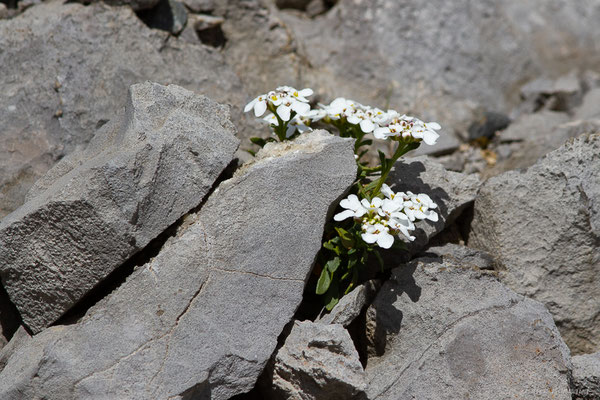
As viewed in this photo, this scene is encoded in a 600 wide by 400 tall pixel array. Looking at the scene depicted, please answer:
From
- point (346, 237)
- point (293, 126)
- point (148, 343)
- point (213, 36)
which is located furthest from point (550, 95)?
point (148, 343)

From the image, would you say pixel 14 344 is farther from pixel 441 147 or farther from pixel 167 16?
pixel 441 147

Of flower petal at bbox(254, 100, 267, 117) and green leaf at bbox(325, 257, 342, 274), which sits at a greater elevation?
flower petal at bbox(254, 100, 267, 117)

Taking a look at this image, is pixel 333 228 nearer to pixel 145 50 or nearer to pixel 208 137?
pixel 208 137

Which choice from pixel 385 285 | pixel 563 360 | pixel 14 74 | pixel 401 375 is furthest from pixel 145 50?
pixel 563 360

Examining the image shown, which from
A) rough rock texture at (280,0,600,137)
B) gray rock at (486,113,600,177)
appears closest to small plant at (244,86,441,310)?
gray rock at (486,113,600,177)

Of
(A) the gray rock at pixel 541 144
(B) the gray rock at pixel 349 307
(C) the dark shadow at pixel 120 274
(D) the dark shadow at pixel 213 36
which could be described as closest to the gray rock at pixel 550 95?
(A) the gray rock at pixel 541 144

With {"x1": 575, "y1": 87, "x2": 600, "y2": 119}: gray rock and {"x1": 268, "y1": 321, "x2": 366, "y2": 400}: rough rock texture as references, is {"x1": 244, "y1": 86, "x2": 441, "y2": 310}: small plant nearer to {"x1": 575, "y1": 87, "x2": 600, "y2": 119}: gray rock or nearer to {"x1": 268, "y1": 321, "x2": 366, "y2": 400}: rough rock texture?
{"x1": 268, "y1": 321, "x2": 366, "y2": 400}: rough rock texture

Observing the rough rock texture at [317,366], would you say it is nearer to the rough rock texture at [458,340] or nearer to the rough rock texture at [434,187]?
the rough rock texture at [458,340]
